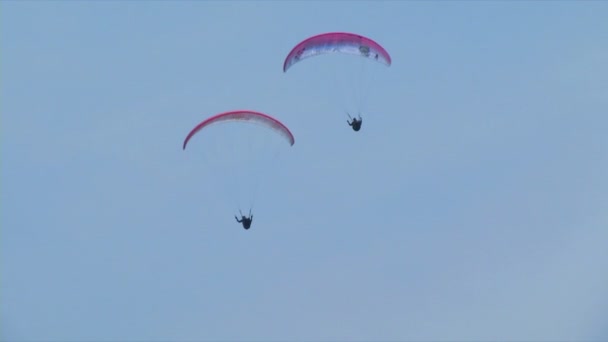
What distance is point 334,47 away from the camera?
56469mm

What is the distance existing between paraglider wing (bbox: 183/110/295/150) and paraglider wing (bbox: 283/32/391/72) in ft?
8.05

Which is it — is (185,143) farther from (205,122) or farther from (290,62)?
(290,62)

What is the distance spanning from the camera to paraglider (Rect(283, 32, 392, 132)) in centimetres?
5597

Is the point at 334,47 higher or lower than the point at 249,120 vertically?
higher

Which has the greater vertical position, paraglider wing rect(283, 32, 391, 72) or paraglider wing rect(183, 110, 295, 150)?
paraglider wing rect(283, 32, 391, 72)

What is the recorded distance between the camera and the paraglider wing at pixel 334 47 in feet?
184

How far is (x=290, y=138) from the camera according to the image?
57531 mm

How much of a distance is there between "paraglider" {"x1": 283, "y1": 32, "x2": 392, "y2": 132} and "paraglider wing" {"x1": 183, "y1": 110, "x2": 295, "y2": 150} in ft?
8.05

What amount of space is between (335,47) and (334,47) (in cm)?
4

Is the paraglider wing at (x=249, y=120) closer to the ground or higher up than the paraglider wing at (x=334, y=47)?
closer to the ground

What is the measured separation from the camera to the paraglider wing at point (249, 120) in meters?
55.4

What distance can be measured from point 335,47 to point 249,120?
505cm

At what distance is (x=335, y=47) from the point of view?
56.5m

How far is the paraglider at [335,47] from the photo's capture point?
56.0 meters
